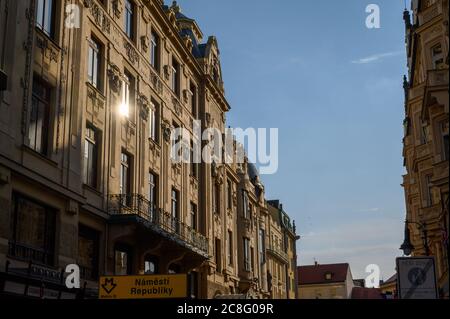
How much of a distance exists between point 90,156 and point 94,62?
146 inches

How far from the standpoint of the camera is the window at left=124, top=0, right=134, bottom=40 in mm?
28084

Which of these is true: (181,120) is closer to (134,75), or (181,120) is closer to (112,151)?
(134,75)

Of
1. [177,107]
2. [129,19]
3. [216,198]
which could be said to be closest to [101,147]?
[129,19]

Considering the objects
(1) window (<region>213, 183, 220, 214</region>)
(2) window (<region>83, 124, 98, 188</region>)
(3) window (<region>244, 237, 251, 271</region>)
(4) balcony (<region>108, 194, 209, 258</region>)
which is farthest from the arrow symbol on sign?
(3) window (<region>244, 237, 251, 271</region>)

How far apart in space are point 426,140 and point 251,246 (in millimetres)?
18878

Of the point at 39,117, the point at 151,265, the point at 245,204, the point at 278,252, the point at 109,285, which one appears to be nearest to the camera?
the point at 109,285

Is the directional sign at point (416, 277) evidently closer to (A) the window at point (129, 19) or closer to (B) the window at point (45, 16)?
(B) the window at point (45, 16)

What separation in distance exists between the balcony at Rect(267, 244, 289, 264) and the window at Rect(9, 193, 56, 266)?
42.4m

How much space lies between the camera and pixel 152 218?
88.2 ft

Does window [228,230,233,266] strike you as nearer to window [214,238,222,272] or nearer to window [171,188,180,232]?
window [214,238,222,272]

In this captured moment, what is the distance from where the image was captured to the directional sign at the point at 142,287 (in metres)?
15.0

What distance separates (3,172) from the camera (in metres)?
17.1

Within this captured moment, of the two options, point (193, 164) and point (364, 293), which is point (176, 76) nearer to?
point (193, 164)
